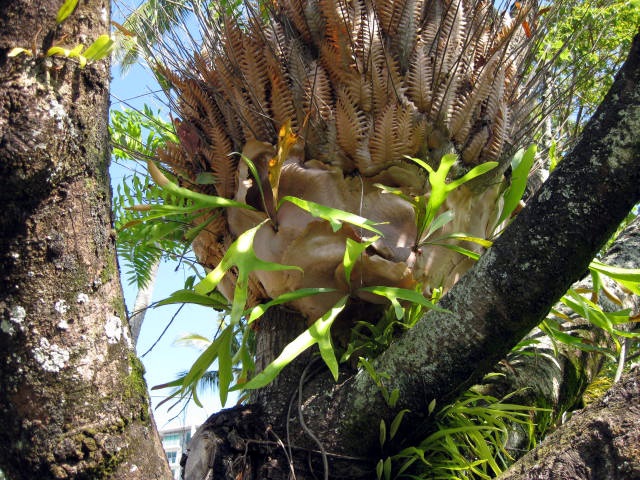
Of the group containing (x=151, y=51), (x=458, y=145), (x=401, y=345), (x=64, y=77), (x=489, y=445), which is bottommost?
(x=489, y=445)

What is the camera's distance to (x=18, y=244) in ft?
3.32

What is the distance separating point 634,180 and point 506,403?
0.68 metres

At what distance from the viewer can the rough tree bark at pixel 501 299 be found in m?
1.05

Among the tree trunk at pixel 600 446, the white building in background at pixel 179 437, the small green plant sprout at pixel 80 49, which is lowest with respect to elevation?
the tree trunk at pixel 600 446

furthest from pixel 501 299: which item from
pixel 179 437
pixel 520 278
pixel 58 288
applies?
pixel 179 437

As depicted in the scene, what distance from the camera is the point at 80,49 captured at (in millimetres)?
1137

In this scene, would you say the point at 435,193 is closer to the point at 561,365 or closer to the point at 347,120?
the point at 347,120

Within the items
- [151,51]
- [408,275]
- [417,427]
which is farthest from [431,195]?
[151,51]

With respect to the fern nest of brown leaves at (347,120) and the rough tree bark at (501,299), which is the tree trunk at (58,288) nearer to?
the rough tree bark at (501,299)

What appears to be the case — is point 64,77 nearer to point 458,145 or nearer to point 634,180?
point 458,145

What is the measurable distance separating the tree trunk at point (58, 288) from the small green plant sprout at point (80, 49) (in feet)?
0.04

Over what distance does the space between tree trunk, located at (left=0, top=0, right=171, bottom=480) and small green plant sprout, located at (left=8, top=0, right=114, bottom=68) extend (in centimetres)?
1

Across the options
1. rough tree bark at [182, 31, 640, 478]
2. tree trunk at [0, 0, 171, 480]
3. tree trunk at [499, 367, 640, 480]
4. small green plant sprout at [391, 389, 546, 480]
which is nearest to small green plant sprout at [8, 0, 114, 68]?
tree trunk at [0, 0, 171, 480]

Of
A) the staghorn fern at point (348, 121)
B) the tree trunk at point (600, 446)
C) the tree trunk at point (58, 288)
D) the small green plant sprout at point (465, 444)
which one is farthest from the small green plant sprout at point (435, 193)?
the tree trunk at point (58, 288)
